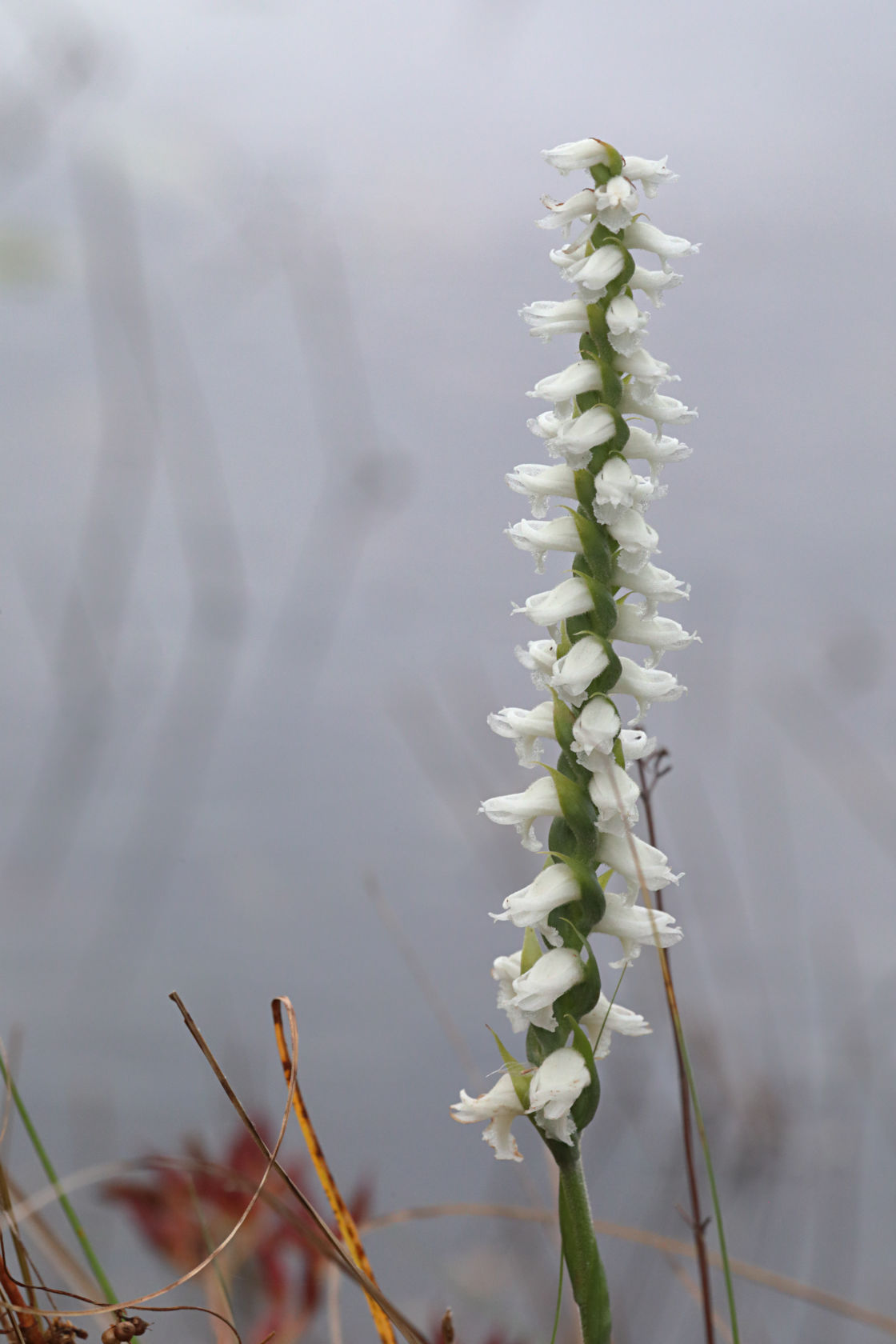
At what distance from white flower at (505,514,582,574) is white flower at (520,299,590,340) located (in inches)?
8.1

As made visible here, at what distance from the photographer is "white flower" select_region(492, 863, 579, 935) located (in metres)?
1.25

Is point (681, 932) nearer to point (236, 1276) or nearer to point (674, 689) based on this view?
point (674, 689)

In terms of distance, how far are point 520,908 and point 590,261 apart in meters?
0.70

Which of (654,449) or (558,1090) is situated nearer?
(558,1090)

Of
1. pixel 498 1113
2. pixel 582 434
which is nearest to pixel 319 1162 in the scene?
pixel 498 1113

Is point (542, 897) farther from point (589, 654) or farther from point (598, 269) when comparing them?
point (598, 269)

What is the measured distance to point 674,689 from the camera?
1338 millimetres

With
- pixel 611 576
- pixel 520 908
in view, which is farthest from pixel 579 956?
pixel 611 576

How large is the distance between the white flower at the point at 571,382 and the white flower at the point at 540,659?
27 cm

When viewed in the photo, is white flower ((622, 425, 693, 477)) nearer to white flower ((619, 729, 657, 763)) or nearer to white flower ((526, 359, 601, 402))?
white flower ((526, 359, 601, 402))

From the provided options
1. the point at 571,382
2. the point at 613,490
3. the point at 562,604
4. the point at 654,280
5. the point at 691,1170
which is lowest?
the point at 691,1170

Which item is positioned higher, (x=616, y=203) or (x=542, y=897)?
(x=616, y=203)

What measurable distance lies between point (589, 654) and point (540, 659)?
0.18 ft

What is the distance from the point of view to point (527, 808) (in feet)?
4.26
